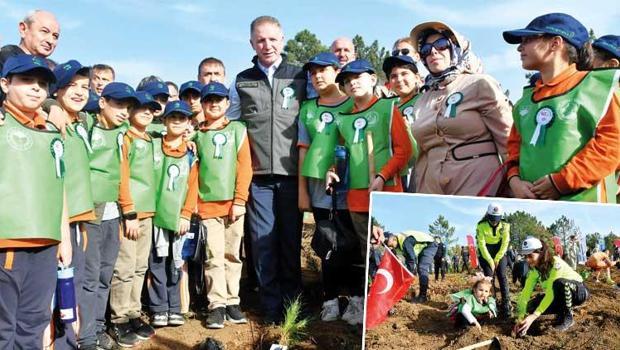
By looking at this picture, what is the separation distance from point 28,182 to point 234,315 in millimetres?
2439

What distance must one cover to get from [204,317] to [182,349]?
697 mm

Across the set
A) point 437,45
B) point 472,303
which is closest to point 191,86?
point 437,45

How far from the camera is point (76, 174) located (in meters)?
4.14

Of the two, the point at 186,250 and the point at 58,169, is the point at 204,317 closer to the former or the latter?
the point at 186,250

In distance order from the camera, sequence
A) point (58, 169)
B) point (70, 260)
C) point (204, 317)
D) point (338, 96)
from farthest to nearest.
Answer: point (204, 317) < point (338, 96) < point (70, 260) < point (58, 169)

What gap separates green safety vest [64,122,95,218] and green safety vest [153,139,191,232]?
951 millimetres

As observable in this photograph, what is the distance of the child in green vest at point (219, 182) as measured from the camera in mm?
5297

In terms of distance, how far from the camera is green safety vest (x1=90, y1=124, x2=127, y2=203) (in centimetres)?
455

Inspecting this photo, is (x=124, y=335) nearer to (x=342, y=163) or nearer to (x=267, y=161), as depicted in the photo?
(x=267, y=161)

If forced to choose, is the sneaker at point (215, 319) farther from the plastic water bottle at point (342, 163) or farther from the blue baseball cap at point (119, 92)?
the blue baseball cap at point (119, 92)

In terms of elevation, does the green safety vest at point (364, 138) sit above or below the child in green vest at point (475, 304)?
above

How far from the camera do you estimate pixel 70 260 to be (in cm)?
394

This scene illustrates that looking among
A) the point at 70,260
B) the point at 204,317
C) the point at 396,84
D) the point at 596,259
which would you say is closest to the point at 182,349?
the point at 204,317

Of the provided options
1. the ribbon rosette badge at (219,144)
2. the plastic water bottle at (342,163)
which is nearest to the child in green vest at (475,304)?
the plastic water bottle at (342,163)
